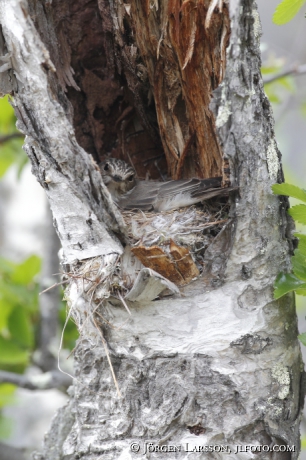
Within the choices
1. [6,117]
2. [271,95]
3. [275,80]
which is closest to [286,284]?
[275,80]

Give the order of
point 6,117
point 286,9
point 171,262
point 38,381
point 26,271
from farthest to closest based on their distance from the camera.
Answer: point 26,271 → point 6,117 → point 38,381 → point 171,262 → point 286,9

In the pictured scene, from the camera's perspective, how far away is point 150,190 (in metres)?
3.77

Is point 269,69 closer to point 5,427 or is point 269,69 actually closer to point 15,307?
point 15,307

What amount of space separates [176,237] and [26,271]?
203cm

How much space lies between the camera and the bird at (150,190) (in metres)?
2.96

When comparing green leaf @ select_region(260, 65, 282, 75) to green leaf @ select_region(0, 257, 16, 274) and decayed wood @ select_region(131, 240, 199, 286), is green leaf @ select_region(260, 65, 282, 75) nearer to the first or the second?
decayed wood @ select_region(131, 240, 199, 286)

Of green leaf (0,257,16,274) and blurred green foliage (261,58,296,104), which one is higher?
blurred green foliage (261,58,296,104)

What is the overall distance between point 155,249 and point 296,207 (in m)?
0.64

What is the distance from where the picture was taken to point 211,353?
2271mm

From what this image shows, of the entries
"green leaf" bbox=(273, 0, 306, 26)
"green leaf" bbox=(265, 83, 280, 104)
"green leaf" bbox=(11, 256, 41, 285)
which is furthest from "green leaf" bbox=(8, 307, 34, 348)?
"green leaf" bbox=(273, 0, 306, 26)

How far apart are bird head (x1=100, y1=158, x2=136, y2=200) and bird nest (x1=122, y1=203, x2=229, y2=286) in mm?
441

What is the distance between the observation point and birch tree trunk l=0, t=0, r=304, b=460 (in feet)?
7.21

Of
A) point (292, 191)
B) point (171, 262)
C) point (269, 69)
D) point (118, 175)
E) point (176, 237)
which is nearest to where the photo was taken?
point (292, 191)

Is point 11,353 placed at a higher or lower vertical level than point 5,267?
lower
